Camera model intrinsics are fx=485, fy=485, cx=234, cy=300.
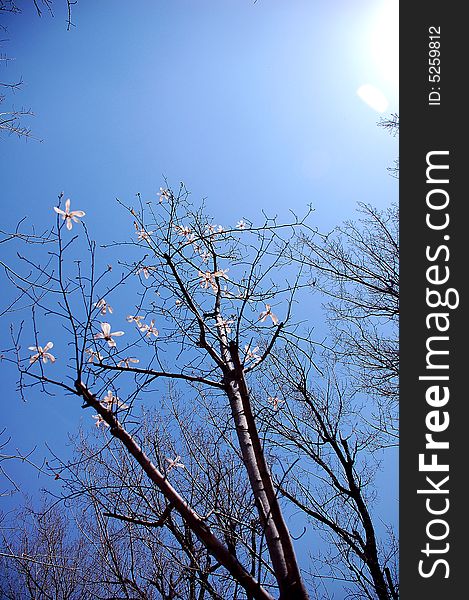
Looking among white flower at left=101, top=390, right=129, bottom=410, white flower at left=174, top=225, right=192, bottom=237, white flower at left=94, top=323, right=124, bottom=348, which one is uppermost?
white flower at left=174, top=225, right=192, bottom=237

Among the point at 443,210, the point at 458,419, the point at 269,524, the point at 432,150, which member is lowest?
the point at 269,524

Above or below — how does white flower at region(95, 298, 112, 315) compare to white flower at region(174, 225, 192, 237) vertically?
below

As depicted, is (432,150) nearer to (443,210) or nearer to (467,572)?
(443,210)

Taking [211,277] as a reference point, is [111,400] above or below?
below

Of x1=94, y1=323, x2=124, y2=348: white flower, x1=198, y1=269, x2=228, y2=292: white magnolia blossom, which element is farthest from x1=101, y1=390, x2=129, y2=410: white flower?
x1=198, y1=269, x2=228, y2=292: white magnolia blossom

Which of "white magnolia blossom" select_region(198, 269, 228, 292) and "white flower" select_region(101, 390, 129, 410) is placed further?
"white magnolia blossom" select_region(198, 269, 228, 292)

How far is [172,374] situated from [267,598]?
3.27 feet

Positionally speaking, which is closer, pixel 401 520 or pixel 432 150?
pixel 401 520

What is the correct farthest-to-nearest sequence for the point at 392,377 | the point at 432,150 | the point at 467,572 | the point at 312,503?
the point at 392,377
the point at 312,503
the point at 432,150
the point at 467,572

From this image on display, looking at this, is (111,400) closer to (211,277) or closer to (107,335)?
(107,335)

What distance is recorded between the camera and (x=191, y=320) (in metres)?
2.57

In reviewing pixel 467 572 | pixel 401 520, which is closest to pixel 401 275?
pixel 401 520

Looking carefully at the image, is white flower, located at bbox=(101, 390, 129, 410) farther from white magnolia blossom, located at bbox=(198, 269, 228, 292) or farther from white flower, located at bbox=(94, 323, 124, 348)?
white magnolia blossom, located at bbox=(198, 269, 228, 292)

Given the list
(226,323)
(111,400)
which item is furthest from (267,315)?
(111,400)
